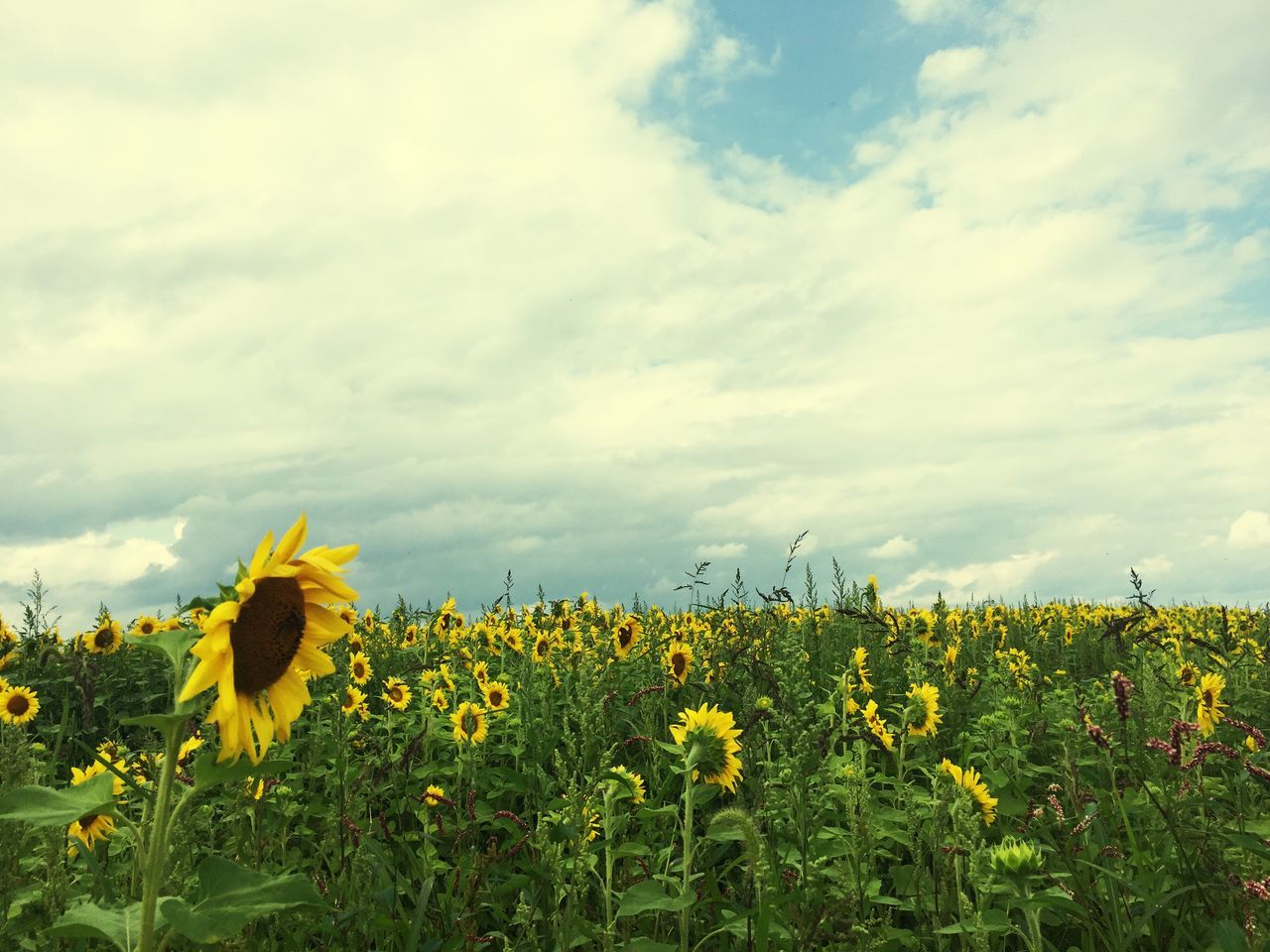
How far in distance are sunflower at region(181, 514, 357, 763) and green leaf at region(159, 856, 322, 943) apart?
29 cm

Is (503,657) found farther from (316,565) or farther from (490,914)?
(316,565)

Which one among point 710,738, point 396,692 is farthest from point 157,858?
point 396,692

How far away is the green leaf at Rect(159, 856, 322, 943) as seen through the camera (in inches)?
71.7

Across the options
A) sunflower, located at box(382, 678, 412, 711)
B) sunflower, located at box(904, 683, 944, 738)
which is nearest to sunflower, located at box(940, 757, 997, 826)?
sunflower, located at box(904, 683, 944, 738)

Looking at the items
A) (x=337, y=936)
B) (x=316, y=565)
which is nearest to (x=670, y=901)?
(x=337, y=936)

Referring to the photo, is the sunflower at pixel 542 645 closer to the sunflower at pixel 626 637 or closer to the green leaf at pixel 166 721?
the sunflower at pixel 626 637

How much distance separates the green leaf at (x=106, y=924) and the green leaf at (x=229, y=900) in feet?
0.37

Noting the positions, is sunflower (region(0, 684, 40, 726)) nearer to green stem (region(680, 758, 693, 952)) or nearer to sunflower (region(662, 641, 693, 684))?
sunflower (region(662, 641, 693, 684))

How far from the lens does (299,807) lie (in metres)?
4.69

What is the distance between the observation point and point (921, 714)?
4.71 meters

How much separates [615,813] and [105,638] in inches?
331

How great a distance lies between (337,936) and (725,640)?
501 centimetres

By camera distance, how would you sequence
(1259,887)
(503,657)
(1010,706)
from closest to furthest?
1. (1259,887)
2. (1010,706)
3. (503,657)

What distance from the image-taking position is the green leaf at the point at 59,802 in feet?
6.26
